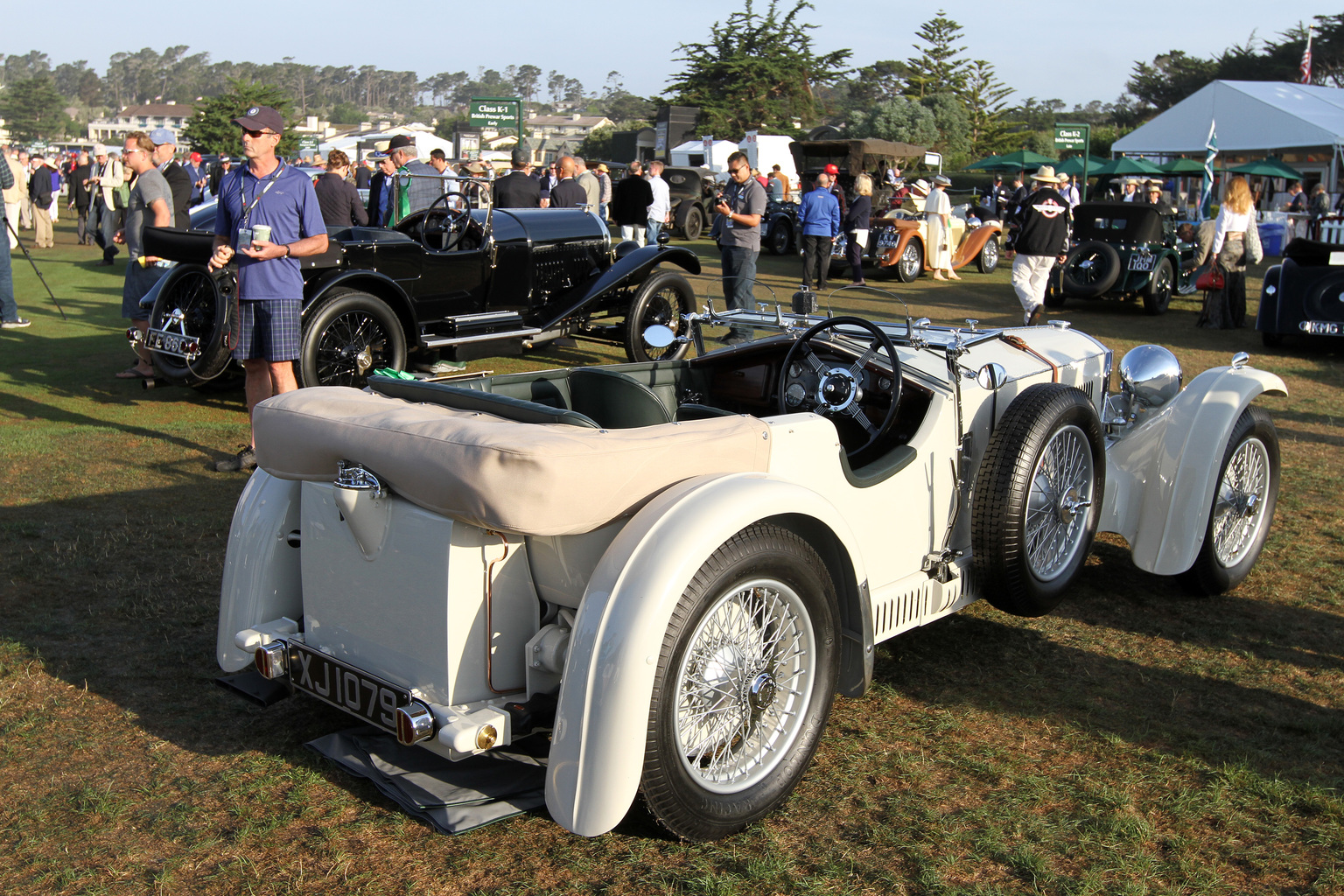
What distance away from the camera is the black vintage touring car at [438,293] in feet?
22.7

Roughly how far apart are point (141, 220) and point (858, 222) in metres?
9.87

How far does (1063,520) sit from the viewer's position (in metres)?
3.77

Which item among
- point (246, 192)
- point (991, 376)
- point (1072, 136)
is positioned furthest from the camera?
point (1072, 136)

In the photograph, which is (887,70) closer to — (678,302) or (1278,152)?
(1278,152)

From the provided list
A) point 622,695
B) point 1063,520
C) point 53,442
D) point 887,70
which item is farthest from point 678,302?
point 887,70

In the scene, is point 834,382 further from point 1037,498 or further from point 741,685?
point 741,685

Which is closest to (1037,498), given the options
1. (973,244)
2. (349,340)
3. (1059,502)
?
(1059,502)

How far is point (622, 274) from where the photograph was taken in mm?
9023

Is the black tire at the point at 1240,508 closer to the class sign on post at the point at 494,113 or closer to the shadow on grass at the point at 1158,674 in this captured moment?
the shadow on grass at the point at 1158,674

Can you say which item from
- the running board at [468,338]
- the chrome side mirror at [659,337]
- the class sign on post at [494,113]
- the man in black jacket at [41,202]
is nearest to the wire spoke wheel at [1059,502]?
Answer: the chrome side mirror at [659,337]

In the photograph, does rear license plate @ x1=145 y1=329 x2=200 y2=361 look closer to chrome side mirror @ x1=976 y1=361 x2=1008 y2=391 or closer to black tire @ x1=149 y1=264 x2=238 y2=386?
black tire @ x1=149 y1=264 x2=238 y2=386

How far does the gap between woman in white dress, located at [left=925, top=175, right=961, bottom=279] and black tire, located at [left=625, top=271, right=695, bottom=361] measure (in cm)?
860

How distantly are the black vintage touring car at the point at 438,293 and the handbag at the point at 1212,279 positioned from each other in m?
6.92

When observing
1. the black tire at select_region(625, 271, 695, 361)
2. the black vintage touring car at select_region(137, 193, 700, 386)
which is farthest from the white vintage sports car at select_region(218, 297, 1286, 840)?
the black tire at select_region(625, 271, 695, 361)
